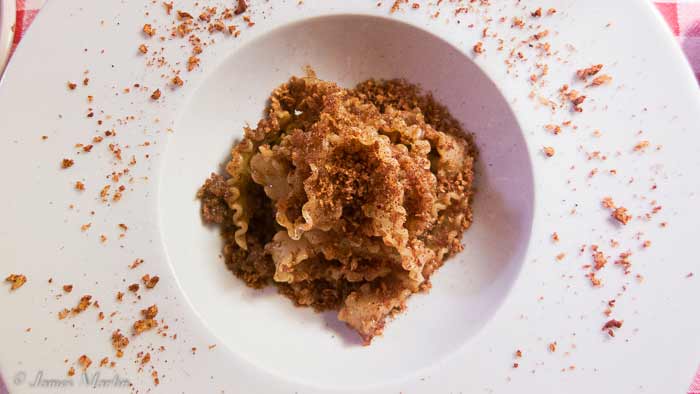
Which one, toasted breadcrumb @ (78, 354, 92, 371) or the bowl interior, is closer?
toasted breadcrumb @ (78, 354, 92, 371)

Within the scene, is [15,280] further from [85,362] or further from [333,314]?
[333,314]

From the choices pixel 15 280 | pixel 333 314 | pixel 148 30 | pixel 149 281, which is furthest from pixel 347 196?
pixel 15 280

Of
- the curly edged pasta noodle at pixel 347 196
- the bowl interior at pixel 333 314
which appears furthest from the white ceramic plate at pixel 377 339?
the curly edged pasta noodle at pixel 347 196

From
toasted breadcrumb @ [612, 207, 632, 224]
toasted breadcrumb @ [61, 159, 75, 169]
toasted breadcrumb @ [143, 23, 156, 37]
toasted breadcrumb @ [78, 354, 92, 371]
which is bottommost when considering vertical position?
toasted breadcrumb @ [78, 354, 92, 371]

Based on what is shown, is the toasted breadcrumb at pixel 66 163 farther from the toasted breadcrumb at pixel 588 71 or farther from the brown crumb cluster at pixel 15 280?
the toasted breadcrumb at pixel 588 71

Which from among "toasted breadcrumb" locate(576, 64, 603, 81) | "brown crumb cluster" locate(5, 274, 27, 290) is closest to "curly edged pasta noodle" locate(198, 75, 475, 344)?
"toasted breadcrumb" locate(576, 64, 603, 81)

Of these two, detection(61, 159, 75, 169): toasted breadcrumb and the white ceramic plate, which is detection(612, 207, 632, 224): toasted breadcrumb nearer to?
the white ceramic plate

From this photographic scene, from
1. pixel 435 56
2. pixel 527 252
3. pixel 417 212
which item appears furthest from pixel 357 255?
pixel 435 56

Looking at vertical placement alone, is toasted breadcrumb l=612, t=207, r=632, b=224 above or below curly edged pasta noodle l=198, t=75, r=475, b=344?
above
